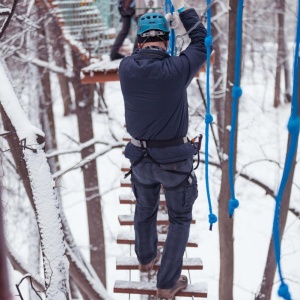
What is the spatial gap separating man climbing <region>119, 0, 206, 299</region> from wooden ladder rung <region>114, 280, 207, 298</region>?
0.08 m

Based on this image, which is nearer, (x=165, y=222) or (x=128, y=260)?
(x=128, y=260)

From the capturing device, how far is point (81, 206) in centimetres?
1625

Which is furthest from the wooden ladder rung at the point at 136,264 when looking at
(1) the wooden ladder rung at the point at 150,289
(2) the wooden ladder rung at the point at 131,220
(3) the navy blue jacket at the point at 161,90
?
(3) the navy blue jacket at the point at 161,90

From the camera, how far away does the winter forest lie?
10.0ft

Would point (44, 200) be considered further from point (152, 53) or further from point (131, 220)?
point (131, 220)

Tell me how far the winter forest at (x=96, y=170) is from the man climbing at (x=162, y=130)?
0.29 meters

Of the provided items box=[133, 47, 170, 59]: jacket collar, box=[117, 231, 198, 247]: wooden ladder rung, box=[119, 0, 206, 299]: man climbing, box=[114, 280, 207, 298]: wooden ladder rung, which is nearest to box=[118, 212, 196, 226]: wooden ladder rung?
box=[117, 231, 198, 247]: wooden ladder rung

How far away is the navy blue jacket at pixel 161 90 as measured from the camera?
2.74 metres

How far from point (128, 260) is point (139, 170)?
3.36ft

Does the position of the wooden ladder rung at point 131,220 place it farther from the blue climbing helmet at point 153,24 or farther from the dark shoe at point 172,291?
the blue climbing helmet at point 153,24

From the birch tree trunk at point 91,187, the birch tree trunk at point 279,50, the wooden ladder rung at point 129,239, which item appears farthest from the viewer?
the birch tree trunk at point 279,50

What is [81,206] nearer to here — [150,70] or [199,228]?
[199,228]

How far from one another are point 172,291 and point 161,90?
1537 millimetres

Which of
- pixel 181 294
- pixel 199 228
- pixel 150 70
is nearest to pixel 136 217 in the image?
pixel 181 294
